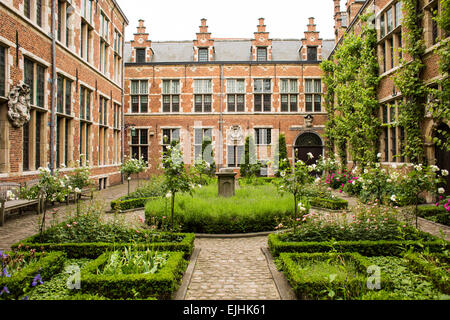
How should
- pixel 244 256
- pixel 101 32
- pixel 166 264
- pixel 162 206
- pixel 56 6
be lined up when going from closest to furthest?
pixel 166 264 < pixel 244 256 < pixel 162 206 < pixel 56 6 < pixel 101 32

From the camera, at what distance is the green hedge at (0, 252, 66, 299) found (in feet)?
11.5

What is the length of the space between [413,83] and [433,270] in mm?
8298

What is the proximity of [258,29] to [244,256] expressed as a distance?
19979 millimetres

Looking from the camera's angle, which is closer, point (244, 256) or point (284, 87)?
point (244, 256)

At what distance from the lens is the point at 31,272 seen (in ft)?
12.5

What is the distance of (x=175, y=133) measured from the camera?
72.8 feet

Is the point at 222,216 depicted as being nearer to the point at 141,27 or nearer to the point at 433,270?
the point at 433,270

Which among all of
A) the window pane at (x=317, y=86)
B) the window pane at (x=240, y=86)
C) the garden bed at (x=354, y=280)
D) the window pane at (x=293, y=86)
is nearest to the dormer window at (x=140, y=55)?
the window pane at (x=240, y=86)

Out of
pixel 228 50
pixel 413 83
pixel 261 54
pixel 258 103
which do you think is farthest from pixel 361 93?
pixel 228 50

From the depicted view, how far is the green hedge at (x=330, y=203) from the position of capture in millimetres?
9539

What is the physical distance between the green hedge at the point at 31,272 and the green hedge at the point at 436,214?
27.2ft

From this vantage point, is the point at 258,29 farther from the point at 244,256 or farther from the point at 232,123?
the point at 244,256
